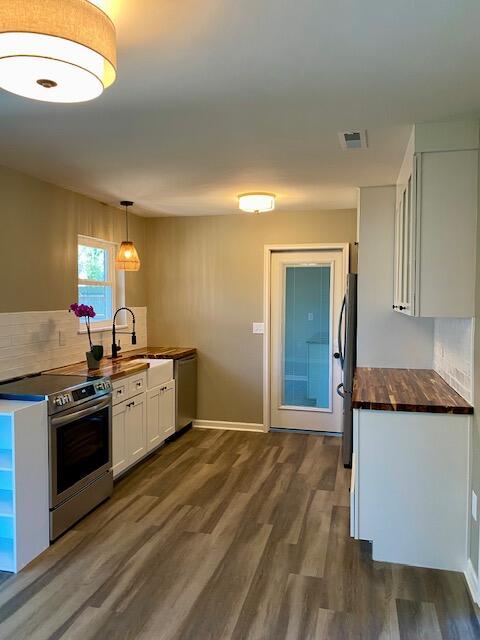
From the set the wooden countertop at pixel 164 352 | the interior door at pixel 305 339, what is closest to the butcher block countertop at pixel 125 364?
the wooden countertop at pixel 164 352

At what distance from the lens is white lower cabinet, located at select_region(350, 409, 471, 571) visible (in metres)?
2.67

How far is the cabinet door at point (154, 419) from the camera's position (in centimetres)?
441

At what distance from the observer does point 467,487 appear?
265 centimetres

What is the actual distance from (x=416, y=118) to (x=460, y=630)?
247 cm

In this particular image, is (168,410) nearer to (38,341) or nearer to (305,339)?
(38,341)

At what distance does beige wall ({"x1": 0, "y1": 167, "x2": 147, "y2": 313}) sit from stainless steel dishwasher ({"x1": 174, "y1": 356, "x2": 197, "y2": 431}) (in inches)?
54.2

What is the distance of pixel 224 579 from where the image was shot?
262 centimetres

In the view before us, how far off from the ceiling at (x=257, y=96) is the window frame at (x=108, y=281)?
80 cm

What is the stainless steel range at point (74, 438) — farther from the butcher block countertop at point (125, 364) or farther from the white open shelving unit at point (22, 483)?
the butcher block countertop at point (125, 364)

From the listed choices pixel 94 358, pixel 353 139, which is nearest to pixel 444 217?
Result: pixel 353 139

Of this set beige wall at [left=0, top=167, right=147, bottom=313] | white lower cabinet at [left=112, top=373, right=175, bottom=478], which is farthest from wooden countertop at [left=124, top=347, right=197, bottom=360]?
beige wall at [left=0, top=167, right=147, bottom=313]

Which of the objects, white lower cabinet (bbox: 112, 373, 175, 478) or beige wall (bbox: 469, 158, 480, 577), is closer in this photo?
beige wall (bbox: 469, 158, 480, 577)

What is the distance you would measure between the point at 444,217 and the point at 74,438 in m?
2.59

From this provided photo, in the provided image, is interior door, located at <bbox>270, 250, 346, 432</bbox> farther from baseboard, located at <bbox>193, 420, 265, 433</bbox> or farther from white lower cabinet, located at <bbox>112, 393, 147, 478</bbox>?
white lower cabinet, located at <bbox>112, 393, 147, 478</bbox>
